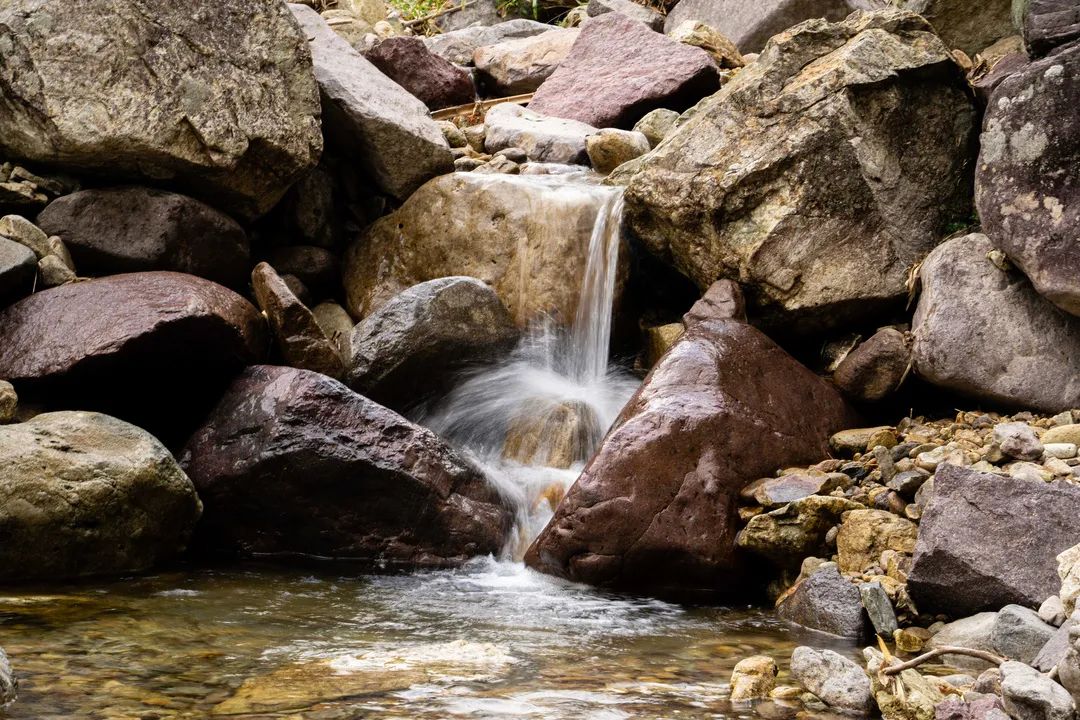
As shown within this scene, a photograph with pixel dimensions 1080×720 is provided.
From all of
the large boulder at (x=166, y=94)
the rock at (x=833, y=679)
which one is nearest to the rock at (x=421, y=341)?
the large boulder at (x=166, y=94)

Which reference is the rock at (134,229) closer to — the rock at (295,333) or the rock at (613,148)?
the rock at (295,333)

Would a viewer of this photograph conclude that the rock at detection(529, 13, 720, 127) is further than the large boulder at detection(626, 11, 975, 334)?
Yes

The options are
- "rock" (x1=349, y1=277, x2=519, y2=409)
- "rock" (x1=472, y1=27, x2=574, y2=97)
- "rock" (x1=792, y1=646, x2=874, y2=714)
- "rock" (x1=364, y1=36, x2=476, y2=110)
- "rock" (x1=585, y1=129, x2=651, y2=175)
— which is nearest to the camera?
"rock" (x1=792, y1=646, x2=874, y2=714)

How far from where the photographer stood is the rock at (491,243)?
27.0 feet

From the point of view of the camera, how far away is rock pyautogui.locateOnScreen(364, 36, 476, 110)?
1103cm

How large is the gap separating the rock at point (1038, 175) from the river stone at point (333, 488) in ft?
11.1

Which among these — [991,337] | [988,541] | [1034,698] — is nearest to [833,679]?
[1034,698]

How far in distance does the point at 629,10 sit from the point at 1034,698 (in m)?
12.4

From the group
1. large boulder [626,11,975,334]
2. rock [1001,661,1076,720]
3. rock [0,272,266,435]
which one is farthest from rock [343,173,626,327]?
rock [1001,661,1076,720]

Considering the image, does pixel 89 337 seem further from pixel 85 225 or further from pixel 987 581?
pixel 987 581

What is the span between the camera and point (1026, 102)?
5.62 m

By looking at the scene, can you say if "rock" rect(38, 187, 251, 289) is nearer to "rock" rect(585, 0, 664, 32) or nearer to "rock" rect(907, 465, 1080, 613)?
"rock" rect(907, 465, 1080, 613)

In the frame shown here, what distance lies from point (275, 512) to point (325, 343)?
1396mm

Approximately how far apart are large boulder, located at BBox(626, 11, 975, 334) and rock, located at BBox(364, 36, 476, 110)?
510 centimetres
